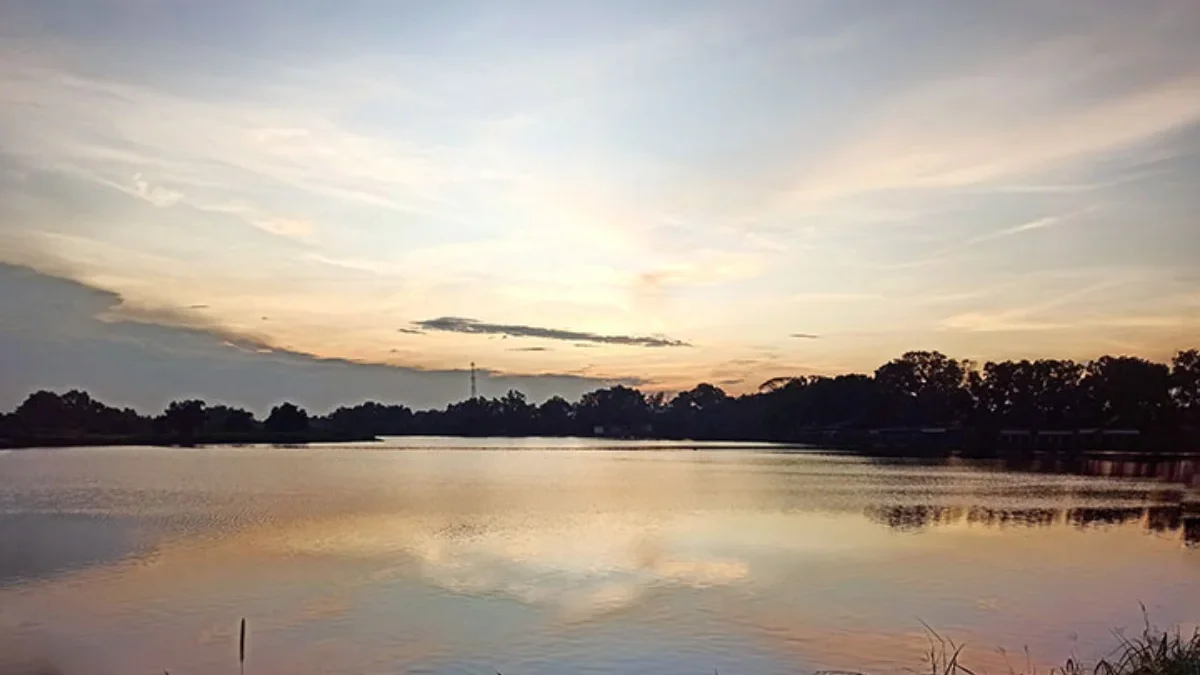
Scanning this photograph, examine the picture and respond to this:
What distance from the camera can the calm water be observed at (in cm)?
1234

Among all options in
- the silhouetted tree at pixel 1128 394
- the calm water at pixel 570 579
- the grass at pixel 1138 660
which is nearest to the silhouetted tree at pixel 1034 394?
the silhouetted tree at pixel 1128 394

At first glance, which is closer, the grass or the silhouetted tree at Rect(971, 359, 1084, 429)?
the grass

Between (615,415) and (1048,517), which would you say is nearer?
(1048,517)

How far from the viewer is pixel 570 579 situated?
57.2ft

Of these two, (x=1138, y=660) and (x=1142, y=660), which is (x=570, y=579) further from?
(x=1142, y=660)

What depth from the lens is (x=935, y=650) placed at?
1262cm

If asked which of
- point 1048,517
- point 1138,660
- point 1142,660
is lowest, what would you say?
point 1048,517

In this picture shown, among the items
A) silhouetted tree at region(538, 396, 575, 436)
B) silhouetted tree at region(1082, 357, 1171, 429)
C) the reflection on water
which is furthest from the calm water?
silhouetted tree at region(538, 396, 575, 436)

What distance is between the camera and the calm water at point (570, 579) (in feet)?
40.5

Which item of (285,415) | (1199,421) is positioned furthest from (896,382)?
(285,415)

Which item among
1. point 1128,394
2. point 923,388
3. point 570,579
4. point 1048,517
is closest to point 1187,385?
point 1128,394

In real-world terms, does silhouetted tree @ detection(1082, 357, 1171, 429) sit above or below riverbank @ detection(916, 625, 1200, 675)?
above

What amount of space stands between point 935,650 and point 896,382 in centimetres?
9777

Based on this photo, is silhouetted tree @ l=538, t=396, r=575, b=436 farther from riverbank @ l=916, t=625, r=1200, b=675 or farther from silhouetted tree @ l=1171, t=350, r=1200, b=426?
riverbank @ l=916, t=625, r=1200, b=675
